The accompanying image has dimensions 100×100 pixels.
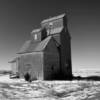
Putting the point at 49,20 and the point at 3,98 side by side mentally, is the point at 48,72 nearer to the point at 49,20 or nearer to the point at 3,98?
the point at 49,20

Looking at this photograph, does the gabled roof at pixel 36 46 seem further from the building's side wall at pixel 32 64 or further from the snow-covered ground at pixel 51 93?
the snow-covered ground at pixel 51 93

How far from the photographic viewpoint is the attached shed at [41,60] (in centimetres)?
2556

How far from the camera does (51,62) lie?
89.0 ft

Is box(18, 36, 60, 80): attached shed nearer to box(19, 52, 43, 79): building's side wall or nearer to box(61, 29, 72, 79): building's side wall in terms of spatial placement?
box(19, 52, 43, 79): building's side wall

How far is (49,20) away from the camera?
105 ft

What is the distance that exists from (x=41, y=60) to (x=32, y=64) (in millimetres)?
2387

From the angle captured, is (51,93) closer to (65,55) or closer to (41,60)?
(41,60)

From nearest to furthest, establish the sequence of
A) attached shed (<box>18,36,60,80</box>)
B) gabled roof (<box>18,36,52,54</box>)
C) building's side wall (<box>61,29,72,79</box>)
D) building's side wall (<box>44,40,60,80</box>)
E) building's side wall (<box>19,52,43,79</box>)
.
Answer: attached shed (<box>18,36,60,80</box>) < building's side wall (<box>19,52,43,79</box>) < building's side wall (<box>44,40,60,80</box>) < gabled roof (<box>18,36,52,54</box>) < building's side wall (<box>61,29,72,79</box>)

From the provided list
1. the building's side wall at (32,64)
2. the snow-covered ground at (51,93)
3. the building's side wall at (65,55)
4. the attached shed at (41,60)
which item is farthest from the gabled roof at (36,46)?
the snow-covered ground at (51,93)

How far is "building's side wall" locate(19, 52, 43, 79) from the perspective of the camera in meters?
25.7

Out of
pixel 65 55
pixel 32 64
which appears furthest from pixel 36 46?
pixel 65 55

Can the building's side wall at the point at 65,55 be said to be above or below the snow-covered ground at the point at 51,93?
above

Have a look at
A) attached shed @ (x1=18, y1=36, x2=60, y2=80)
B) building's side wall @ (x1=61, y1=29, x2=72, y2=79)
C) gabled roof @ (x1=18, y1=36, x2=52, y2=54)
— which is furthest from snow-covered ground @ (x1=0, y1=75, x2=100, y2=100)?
building's side wall @ (x1=61, y1=29, x2=72, y2=79)

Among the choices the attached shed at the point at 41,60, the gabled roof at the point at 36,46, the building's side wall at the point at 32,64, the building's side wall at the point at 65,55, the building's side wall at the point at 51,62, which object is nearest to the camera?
the attached shed at the point at 41,60
